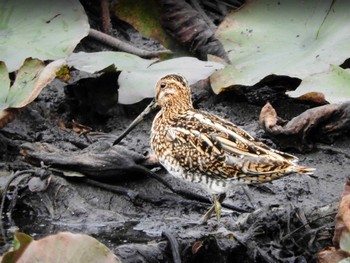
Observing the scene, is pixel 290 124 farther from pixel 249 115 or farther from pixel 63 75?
pixel 63 75

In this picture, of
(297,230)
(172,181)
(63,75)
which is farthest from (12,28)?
(297,230)

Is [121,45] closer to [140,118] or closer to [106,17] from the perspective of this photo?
[106,17]

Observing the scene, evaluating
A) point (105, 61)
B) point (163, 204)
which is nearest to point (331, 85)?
point (163, 204)

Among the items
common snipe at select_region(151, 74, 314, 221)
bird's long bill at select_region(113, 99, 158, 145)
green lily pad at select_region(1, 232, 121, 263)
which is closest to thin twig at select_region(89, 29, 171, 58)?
bird's long bill at select_region(113, 99, 158, 145)

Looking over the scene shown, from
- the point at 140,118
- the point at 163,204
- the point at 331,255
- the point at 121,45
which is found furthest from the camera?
the point at 121,45

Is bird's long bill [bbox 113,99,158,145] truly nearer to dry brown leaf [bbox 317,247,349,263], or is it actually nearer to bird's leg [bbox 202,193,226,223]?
bird's leg [bbox 202,193,226,223]
